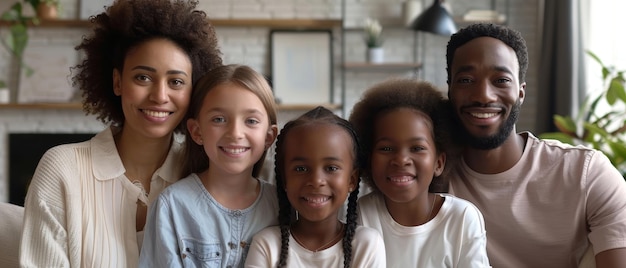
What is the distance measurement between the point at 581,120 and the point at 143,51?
9.84 ft

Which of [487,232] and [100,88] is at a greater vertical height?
[100,88]

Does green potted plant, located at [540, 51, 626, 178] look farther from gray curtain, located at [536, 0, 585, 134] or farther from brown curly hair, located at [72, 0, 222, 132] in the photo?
brown curly hair, located at [72, 0, 222, 132]

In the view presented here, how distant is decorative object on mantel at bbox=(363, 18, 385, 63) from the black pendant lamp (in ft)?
2.07

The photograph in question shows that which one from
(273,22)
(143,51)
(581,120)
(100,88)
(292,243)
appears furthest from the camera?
(273,22)

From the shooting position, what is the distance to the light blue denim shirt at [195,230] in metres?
1.56

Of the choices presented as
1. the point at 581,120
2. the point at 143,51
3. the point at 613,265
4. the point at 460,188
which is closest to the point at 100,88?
the point at 143,51

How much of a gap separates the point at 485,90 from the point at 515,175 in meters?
0.26

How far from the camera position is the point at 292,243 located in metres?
1.55

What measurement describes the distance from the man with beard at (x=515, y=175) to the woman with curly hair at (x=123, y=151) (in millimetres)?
703

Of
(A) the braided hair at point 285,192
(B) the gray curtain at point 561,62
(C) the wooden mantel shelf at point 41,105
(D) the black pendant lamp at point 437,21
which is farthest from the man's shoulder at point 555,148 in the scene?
(C) the wooden mantel shelf at point 41,105

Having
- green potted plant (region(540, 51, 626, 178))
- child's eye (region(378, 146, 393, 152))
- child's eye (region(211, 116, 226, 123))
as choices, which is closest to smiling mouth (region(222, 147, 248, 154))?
child's eye (region(211, 116, 226, 123))

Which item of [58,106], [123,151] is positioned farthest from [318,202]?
[58,106]

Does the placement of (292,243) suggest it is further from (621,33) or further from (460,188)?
(621,33)

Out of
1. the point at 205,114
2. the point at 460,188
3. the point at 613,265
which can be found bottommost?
the point at 613,265
